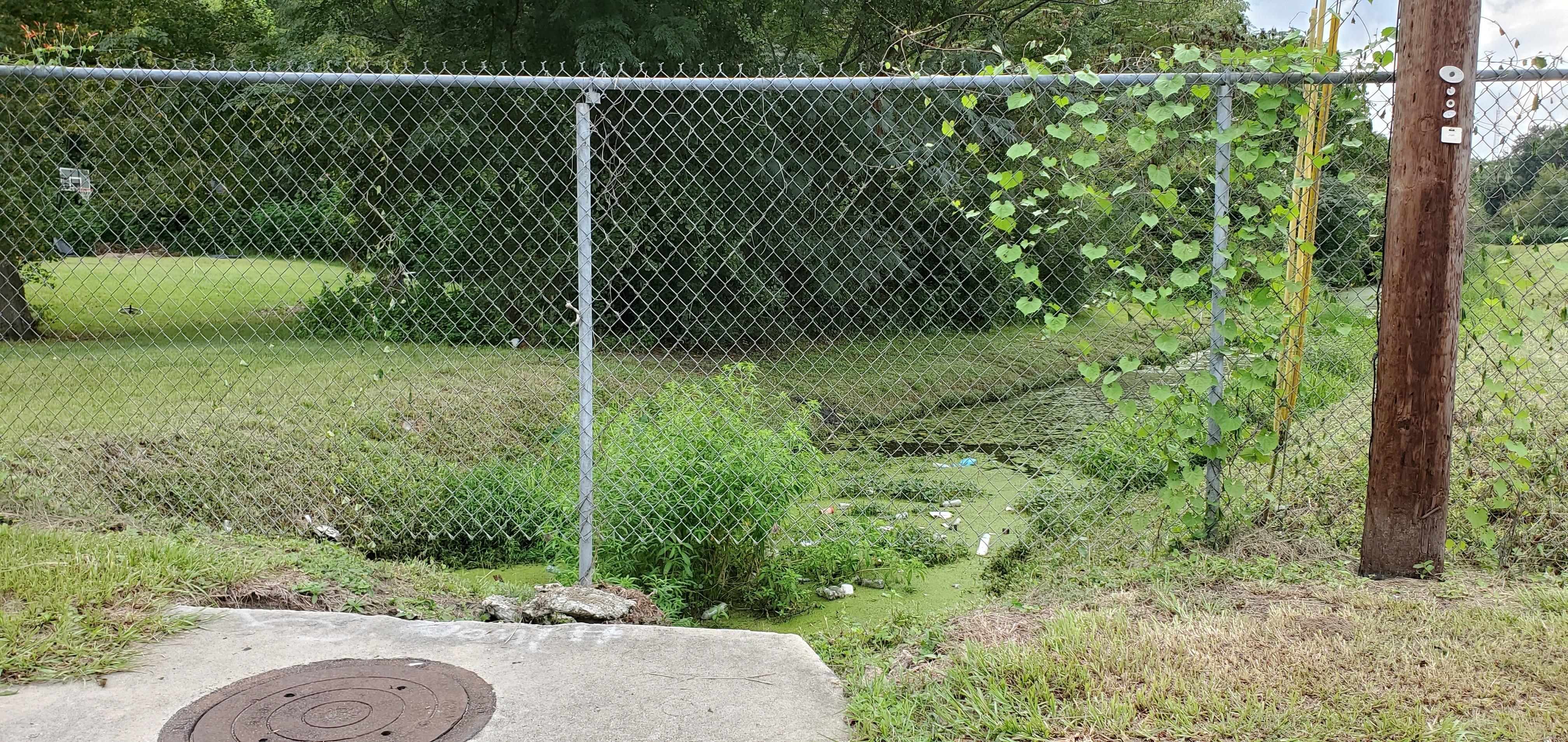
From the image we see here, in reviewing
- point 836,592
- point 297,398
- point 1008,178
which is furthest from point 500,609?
point 297,398

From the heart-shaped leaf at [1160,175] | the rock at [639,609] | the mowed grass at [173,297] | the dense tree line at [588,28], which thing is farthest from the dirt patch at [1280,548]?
the mowed grass at [173,297]

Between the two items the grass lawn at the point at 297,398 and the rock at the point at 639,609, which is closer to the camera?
the rock at the point at 639,609

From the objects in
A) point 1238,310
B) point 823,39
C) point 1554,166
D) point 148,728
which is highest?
point 823,39

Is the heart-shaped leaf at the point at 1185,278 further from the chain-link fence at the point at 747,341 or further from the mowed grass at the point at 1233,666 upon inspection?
the mowed grass at the point at 1233,666

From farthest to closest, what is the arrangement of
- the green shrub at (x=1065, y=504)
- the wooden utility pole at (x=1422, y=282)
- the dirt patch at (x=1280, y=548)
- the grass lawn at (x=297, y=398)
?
the grass lawn at (x=297, y=398) < the green shrub at (x=1065, y=504) < the dirt patch at (x=1280, y=548) < the wooden utility pole at (x=1422, y=282)

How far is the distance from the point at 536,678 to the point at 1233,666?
200 centimetres

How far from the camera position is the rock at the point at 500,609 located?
364cm

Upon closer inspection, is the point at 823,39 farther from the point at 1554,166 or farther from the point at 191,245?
the point at 1554,166

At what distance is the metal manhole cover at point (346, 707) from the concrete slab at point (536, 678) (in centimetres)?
5

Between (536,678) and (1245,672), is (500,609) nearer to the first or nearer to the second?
(536,678)

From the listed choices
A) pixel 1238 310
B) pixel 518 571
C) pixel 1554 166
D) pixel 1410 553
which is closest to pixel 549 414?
pixel 518 571

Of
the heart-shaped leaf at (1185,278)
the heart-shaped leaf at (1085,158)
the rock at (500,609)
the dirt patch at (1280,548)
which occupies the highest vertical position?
the heart-shaped leaf at (1085,158)

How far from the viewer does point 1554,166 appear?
3.79m

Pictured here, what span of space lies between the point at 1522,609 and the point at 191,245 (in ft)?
21.6
